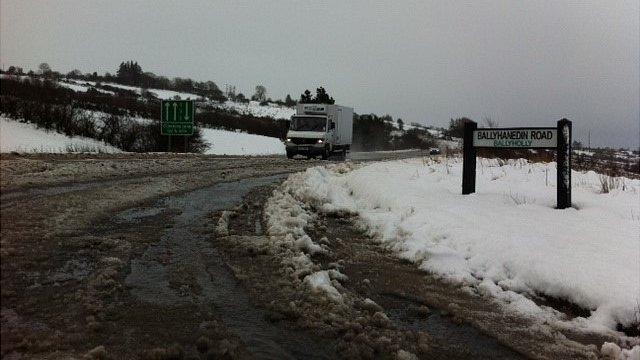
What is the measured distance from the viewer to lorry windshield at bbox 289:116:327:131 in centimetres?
2730

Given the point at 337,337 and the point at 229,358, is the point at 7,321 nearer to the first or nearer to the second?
the point at 229,358

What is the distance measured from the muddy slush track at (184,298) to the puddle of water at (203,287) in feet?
0.05

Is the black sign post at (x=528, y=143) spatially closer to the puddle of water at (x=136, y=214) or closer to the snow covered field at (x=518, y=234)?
the snow covered field at (x=518, y=234)

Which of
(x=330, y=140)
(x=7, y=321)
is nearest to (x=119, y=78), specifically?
(x=330, y=140)

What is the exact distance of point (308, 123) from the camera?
27484 millimetres

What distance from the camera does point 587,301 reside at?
182 inches

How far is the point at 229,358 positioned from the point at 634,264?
4651 mm

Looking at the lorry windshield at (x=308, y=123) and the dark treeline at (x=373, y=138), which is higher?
the dark treeline at (x=373, y=138)

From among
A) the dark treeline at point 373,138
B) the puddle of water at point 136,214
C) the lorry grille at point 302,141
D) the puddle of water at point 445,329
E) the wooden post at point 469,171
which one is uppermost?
the dark treeline at point 373,138

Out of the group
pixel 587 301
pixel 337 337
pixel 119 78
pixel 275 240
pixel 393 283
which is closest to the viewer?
pixel 337 337

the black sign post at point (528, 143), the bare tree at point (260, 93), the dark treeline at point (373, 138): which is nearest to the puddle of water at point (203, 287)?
the black sign post at point (528, 143)

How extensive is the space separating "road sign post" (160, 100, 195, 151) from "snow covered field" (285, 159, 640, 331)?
19.4 m

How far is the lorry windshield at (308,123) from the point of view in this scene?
89.6 feet

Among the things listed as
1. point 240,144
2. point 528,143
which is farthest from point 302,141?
point 240,144
